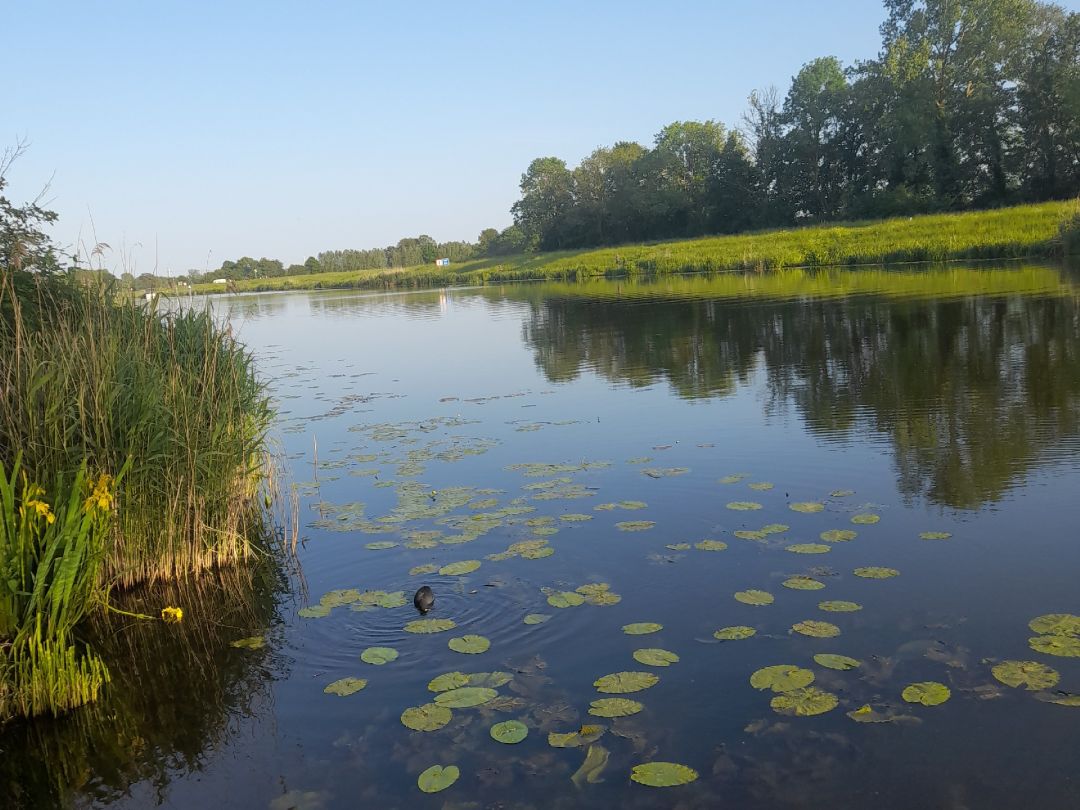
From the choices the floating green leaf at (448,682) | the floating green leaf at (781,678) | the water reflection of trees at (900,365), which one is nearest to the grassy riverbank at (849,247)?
the floating green leaf at (448,682)

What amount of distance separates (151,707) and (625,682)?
→ 10.5ft

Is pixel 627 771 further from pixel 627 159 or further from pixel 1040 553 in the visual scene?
pixel 627 159

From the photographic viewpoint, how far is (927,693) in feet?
16.3

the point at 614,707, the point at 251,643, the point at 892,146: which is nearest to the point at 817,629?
the point at 614,707

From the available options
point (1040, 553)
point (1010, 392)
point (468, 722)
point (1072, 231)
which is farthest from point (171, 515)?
point (1072, 231)

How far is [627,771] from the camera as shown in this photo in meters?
4.56

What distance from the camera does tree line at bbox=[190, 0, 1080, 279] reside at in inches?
2179

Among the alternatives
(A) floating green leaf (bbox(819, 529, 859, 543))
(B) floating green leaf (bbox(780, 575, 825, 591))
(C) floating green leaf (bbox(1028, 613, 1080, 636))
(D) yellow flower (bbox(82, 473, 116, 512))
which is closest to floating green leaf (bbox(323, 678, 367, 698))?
(D) yellow flower (bbox(82, 473, 116, 512))

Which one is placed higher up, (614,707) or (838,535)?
(838,535)

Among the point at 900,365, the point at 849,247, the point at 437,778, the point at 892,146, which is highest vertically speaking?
the point at 892,146

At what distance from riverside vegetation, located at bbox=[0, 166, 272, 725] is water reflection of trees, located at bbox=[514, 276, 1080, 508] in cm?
705

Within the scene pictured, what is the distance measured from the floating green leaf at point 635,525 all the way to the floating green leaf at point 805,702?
3.36m

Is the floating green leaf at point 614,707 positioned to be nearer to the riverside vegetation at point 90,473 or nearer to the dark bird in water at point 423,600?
the dark bird in water at point 423,600

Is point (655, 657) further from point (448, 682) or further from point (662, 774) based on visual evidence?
point (448, 682)
